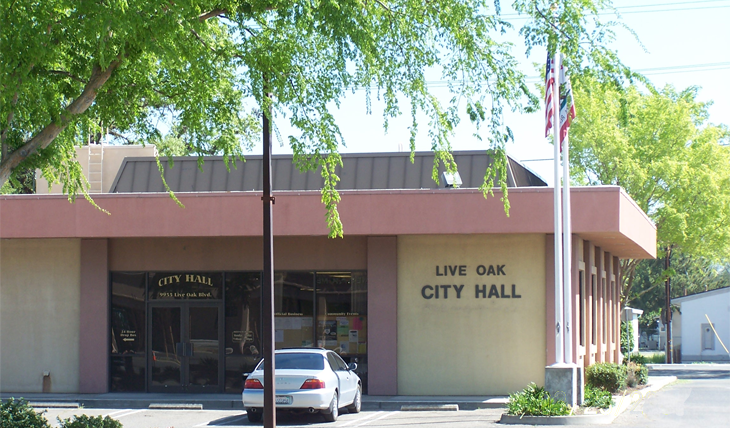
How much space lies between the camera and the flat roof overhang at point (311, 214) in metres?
19.5

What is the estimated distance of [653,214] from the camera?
115 feet

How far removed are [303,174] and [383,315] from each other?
4880 mm

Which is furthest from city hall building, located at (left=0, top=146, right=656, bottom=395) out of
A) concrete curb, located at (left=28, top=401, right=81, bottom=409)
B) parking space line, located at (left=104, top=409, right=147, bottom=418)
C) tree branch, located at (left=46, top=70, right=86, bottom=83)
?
tree branch, located at (left=46, top=70, right=86, bottom=83)

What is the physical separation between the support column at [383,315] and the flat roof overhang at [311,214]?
1084 millimetres

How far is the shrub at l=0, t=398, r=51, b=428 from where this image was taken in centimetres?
1187

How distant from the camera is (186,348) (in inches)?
855

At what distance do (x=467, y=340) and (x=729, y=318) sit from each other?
4305 cm

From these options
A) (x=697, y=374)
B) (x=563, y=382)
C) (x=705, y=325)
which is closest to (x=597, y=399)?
(x=563, y=382)

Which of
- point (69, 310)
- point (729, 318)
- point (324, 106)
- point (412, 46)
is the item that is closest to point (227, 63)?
point (324, 106)

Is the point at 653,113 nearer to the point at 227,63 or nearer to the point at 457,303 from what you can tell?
the point at 457,303

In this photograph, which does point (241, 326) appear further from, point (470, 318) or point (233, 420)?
point (470, 318)

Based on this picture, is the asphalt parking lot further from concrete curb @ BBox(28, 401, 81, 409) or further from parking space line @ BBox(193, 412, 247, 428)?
concrete curb @ BBox(28, 401, 81, 409)

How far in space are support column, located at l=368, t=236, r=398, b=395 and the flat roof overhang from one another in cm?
108

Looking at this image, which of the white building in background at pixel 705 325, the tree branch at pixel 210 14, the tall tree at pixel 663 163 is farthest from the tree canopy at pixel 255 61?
the white building in background at pixel 705 325
